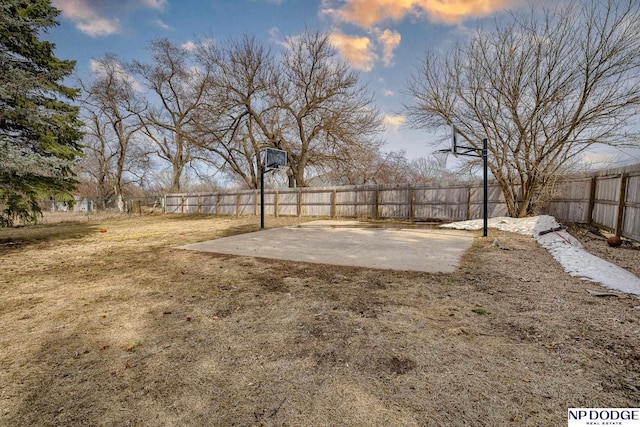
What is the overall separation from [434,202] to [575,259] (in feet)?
23.8

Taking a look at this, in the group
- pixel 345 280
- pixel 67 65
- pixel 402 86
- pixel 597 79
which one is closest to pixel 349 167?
pixel 402 86

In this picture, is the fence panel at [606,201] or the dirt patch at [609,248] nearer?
the dirt patch at [609,248]

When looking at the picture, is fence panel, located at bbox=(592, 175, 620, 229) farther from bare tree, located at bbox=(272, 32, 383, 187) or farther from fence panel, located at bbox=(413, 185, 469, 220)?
bare tree, located at bbox=(272, 32, 383, 187)

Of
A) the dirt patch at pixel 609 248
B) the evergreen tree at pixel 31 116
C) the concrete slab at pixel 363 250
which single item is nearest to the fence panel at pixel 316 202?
the concrete slab at pixel 363 250

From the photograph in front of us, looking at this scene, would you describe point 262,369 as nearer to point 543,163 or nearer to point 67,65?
point 67,65

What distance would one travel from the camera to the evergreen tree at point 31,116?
5.46m

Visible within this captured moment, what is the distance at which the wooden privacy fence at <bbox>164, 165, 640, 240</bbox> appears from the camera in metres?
5.97

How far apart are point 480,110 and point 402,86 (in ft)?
9.64

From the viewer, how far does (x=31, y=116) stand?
5758mm

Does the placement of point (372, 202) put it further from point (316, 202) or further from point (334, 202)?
point (316, 202)

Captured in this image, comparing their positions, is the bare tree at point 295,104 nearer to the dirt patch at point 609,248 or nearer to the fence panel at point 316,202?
the fence panel at point 316,202

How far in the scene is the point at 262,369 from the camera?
160 centimetres

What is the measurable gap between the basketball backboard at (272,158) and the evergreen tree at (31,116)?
5.15 m

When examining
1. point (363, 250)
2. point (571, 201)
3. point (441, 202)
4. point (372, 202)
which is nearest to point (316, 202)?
point (372, 202)
